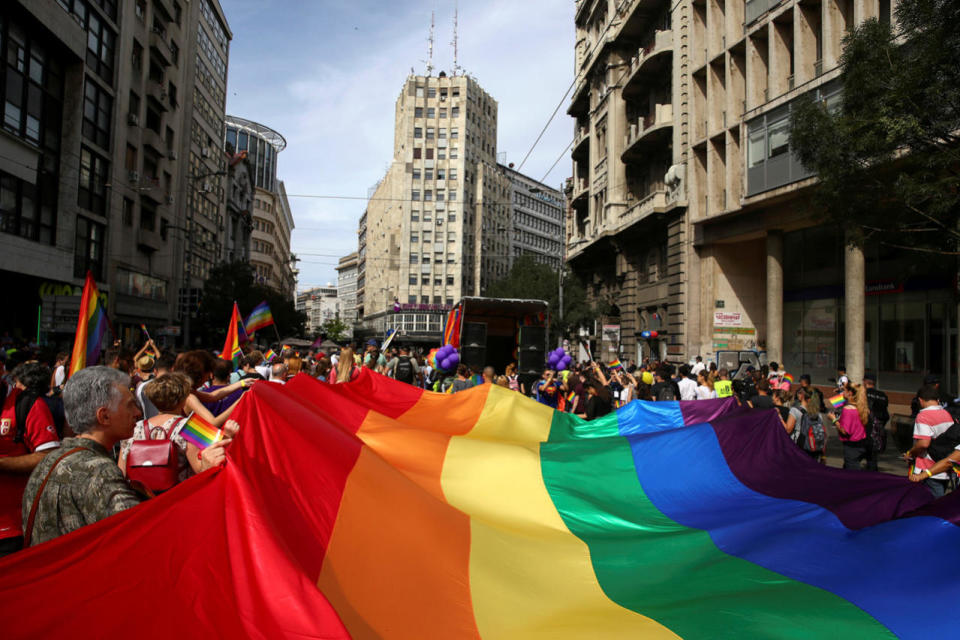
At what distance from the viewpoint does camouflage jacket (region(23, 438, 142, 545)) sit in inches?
99.0

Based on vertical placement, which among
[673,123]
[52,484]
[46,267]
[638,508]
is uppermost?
[673,123]

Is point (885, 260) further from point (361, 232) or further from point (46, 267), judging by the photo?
point (361, 232)

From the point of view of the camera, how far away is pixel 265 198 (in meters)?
90.2

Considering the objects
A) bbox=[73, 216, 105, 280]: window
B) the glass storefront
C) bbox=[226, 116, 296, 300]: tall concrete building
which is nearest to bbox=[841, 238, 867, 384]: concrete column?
the glass storefront

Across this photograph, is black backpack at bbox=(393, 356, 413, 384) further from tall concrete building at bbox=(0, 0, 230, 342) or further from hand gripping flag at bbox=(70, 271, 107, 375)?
hand gripping flag at bbox=(70, 271, 107, 375)

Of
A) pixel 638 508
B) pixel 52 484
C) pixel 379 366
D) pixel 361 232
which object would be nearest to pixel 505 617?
pixel 52 484

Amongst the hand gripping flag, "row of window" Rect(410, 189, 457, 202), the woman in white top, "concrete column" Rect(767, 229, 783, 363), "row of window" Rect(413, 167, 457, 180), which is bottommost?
the woman in white top

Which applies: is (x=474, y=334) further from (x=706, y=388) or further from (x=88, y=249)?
(x=88, y=249)

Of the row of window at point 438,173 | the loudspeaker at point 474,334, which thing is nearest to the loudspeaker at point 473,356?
the loudspeaker at point 474,334

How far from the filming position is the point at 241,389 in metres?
6.42

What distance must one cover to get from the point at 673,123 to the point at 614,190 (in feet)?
20.4

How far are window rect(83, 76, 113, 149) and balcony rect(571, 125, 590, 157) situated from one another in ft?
91.6

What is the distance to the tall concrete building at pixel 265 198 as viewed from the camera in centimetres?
8819

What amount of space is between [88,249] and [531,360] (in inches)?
912
